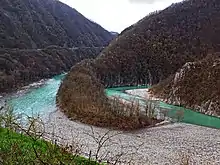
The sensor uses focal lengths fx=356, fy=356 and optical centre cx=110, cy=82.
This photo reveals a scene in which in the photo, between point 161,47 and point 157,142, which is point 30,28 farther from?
point 157,142

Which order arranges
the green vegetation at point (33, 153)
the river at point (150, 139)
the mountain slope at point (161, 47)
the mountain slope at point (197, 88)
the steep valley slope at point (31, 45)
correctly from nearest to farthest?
the green vegetation at point (33, 153) → the river at point (150, 139) → the mountain slope at point (197, 88) → the steep valley slope at point (31, 45) → the mountain slope at point (161, 47)

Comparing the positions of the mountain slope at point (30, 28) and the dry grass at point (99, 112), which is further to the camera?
the mountain slope at point (30, 28)

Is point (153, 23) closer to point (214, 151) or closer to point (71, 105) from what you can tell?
point (71, 105)

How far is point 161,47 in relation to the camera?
385 feet

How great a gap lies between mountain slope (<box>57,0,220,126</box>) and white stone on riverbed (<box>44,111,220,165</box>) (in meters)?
61.1

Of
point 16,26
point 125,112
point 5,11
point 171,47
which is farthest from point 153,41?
point 125,112

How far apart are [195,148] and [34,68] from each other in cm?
8347

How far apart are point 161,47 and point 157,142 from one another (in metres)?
87.4

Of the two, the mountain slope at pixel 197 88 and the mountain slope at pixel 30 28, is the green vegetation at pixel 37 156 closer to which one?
the mountain slope at pixel 197 88

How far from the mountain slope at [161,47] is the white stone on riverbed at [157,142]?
61.1 m

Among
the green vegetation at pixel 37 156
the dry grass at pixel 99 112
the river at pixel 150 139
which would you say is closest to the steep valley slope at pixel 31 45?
the dry grass at pixel 99 112

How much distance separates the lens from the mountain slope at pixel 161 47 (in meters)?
109

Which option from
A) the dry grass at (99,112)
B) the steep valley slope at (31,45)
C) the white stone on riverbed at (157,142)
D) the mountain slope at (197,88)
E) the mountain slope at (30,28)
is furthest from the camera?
the mountain slope at (30,28)

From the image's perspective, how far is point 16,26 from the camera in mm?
142125
